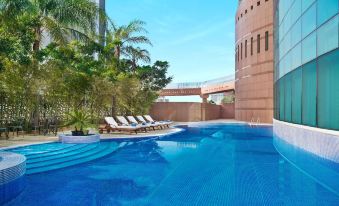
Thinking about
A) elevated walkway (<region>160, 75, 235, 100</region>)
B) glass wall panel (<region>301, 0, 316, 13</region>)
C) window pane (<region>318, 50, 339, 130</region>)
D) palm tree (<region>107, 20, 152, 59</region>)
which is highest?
palm tree (<region>107, 20, 152, 59</region>)

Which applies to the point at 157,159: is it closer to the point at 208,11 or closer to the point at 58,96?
the point at 58,96

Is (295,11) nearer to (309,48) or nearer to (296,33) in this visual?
(296,33)

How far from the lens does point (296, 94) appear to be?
1272 centimetres

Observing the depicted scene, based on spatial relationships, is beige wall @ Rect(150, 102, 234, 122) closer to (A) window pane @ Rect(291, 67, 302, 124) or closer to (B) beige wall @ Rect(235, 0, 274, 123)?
(B) beige wall @ Rect(235, 0, 274, 123)

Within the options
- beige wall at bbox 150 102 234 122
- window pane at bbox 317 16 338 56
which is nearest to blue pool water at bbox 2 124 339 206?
window pane at bbox 317 16 338 56

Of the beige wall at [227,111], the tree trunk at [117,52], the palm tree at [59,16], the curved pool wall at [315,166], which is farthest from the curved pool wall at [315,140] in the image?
the beige wall at [227,111]

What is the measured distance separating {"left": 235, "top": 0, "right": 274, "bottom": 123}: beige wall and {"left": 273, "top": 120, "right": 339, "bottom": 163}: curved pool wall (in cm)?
1687

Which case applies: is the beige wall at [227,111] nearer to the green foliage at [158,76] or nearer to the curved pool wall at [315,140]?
the green foliage at [158,76]

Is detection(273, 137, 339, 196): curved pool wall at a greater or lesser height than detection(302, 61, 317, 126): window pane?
lesser

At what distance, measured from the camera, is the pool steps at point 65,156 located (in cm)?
793

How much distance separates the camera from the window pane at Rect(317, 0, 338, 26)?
898 cm

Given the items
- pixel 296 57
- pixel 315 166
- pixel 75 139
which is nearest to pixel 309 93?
pixel 296 57

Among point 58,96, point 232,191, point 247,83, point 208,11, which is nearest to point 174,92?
point 247,83

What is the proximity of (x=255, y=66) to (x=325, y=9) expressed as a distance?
2157 cm
